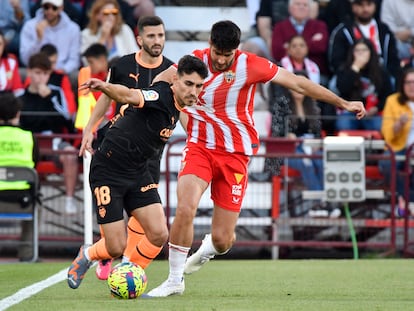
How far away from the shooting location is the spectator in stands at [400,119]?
16125mm

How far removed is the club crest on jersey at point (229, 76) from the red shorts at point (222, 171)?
0.65m

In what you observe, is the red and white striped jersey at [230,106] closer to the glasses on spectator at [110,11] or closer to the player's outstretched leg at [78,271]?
the player's outstretched leg at [78,271]

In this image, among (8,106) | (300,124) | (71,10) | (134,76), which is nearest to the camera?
(134,76)

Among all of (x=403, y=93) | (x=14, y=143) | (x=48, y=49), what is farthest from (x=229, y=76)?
(x=48, y=49)

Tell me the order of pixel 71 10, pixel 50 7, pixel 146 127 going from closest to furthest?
pixel 146 127
pixel 50 7
pixel 71 10

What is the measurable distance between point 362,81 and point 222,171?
6771mm

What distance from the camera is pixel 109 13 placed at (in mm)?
17047

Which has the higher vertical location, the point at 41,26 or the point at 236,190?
the point at 41,26

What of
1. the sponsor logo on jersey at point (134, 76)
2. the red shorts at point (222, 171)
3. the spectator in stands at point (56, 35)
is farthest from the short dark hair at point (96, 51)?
the red shorts at point (222, 171)

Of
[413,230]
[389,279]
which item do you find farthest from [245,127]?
[413,230]

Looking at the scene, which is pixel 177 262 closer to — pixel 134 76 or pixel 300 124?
pixel 134 76

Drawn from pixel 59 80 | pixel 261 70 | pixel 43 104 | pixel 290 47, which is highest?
pixel 290 47

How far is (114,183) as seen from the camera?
31.8 ft

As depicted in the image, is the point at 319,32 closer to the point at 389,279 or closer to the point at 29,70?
the point at 29,70
